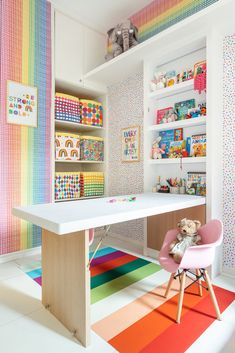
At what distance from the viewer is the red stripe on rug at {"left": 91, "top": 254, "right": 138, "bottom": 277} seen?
7.33 feet

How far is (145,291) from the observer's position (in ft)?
6.14

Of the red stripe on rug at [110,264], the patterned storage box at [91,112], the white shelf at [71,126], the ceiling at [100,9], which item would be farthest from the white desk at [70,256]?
the ceiling at [100,9]

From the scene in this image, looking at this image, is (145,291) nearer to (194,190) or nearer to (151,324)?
(151,324)

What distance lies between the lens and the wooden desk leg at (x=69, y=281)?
1.30 m

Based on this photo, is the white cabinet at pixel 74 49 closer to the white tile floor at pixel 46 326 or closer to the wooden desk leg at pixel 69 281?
the wooden desk leg at pixel 69 281

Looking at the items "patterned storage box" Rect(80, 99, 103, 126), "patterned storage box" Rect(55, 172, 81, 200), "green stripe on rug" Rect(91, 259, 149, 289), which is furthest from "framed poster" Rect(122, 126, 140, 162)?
"green stripe on rug" Rect(91, 259, 149, 289)

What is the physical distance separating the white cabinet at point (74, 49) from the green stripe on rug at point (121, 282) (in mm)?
2302

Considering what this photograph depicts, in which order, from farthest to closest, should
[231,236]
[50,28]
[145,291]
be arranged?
[50,28]
[231,236]
[145,291]

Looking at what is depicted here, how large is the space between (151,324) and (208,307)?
460 mm

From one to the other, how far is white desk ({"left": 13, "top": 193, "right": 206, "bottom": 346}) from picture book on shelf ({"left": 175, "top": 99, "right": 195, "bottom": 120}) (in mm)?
1171

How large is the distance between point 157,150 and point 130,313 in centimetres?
163

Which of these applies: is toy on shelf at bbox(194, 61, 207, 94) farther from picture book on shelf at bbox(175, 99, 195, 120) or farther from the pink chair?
the pink chair

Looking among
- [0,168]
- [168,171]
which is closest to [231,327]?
[168,171]

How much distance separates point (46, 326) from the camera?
4.79 ft
